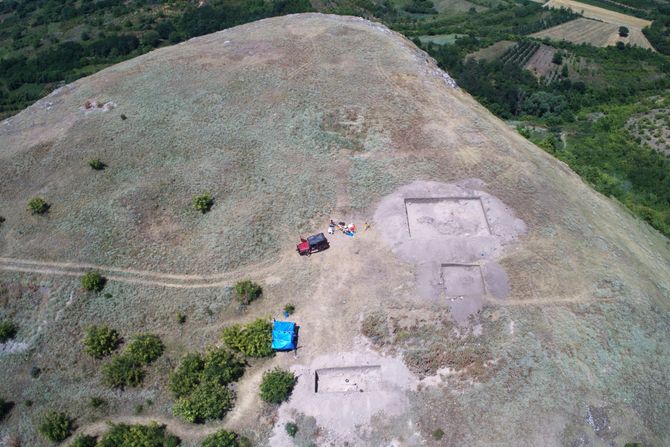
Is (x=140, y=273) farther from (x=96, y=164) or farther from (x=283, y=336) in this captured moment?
(x=96, y=164)

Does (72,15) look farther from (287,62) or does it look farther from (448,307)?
(448,307)

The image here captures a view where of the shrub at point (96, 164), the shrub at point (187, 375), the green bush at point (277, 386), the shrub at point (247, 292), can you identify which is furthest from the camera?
the shrub at point (96, 164)

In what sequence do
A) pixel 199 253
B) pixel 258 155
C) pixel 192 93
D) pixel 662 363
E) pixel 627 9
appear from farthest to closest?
pixel 627 9
pixel 192 93
pixel 258 155
pixel 199 253
pixel 662 363

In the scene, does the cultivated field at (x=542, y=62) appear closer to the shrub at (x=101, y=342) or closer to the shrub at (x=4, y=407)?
the shrub at (x=101, y=342)

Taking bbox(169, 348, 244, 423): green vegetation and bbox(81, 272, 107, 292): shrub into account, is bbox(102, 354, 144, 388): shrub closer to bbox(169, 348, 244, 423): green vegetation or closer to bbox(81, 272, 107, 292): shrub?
bbox(169, 348, 244, 423): green vegetation

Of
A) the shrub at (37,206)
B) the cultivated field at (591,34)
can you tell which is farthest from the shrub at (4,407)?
the cultivated field at (591,34)

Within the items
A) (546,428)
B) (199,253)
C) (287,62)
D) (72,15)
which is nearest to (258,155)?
(199,253)

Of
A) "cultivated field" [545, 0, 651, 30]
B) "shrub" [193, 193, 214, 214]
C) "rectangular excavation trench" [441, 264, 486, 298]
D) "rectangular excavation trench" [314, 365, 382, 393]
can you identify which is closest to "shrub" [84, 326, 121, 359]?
"shrub" [193, 193, 214, 214]

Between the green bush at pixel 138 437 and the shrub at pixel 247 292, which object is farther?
the shrub at pixel 247 292
